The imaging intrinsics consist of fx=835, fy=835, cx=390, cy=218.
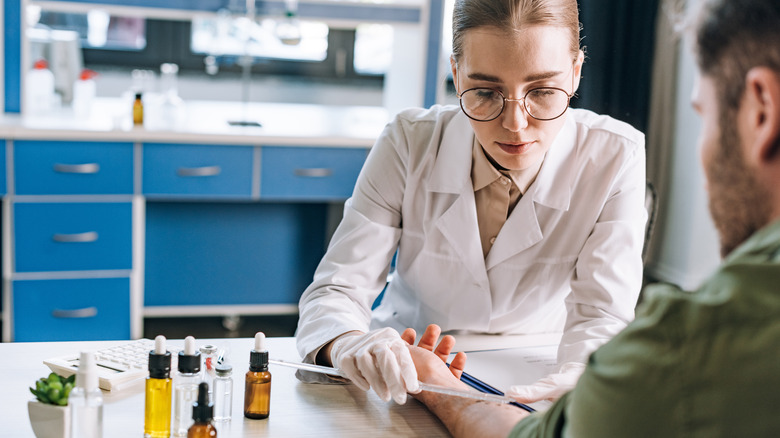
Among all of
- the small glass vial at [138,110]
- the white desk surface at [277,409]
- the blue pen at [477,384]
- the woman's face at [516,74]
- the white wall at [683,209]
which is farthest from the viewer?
the white wall at [683,209]

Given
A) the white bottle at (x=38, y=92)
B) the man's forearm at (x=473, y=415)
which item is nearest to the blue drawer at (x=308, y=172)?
the white bottle at (x=38, y=92)

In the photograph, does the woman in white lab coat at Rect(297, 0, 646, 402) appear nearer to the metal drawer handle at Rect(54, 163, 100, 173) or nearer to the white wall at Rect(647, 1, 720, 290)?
the metal drawer handle at Rect(54, 163, 100, 173)

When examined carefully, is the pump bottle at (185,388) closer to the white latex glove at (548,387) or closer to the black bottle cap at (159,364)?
the black bottle cap at (159,364)

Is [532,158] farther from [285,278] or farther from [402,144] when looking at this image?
[285,278]

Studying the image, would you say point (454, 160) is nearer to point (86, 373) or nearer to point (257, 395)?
point (257, 395)

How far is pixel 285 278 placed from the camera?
3238 millimetres

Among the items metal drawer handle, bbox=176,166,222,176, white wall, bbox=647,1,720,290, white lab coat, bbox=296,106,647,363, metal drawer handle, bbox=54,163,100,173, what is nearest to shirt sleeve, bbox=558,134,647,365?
white lab coat, bbox=296,106,647,363

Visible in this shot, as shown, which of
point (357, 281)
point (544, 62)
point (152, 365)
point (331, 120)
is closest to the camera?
point (152, 365)

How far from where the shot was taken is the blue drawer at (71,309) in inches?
110

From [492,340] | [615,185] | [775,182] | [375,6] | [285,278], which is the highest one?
[375,6]

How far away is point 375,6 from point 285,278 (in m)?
1.14

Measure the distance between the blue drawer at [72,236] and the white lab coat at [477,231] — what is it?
1588 mm

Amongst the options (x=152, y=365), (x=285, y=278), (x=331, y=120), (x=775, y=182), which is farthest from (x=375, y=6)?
(x=775, y=182)

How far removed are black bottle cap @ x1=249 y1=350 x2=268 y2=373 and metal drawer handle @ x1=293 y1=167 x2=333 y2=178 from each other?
2.04 m
